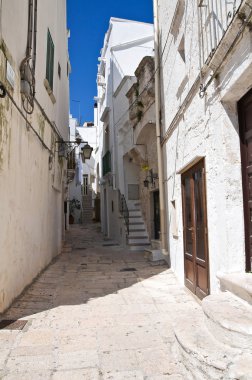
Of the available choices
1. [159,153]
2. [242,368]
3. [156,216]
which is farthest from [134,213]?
[242,368]

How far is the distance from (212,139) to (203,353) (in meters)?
2.79

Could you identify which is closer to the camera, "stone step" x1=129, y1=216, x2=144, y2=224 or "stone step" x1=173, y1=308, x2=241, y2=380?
"stone step" x1=173, y1=308, x2=241, y2=380

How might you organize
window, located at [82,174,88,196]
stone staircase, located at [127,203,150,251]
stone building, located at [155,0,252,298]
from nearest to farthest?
1. stone building, located at [155,0,252,298]
2. stone staircase, located at [127,203,150,251]
3. window, located at [82,174,88,196]

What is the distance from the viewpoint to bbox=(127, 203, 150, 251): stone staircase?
506 inches

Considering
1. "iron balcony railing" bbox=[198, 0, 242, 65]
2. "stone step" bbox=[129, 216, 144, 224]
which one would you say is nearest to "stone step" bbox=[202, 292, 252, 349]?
"iron balcony railing" bbox=[198, 0, 242, 65]

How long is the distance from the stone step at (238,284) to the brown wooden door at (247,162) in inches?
9.8

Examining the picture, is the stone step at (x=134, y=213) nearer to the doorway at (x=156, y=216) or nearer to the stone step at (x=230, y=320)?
the doorway at (x=156, y=216)

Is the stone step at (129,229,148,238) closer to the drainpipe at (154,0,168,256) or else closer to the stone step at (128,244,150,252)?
the stone step at (128,244,150,252)

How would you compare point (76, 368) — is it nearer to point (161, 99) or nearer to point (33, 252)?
point (33, 252)

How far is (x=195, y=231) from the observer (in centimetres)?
578

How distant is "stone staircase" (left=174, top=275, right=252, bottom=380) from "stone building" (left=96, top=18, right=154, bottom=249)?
9607 mm

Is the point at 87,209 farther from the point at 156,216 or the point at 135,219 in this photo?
the point at 156,216

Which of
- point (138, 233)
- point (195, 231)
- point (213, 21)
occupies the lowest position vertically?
point (138, 233)

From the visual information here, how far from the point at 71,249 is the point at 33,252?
6598 millimetres
